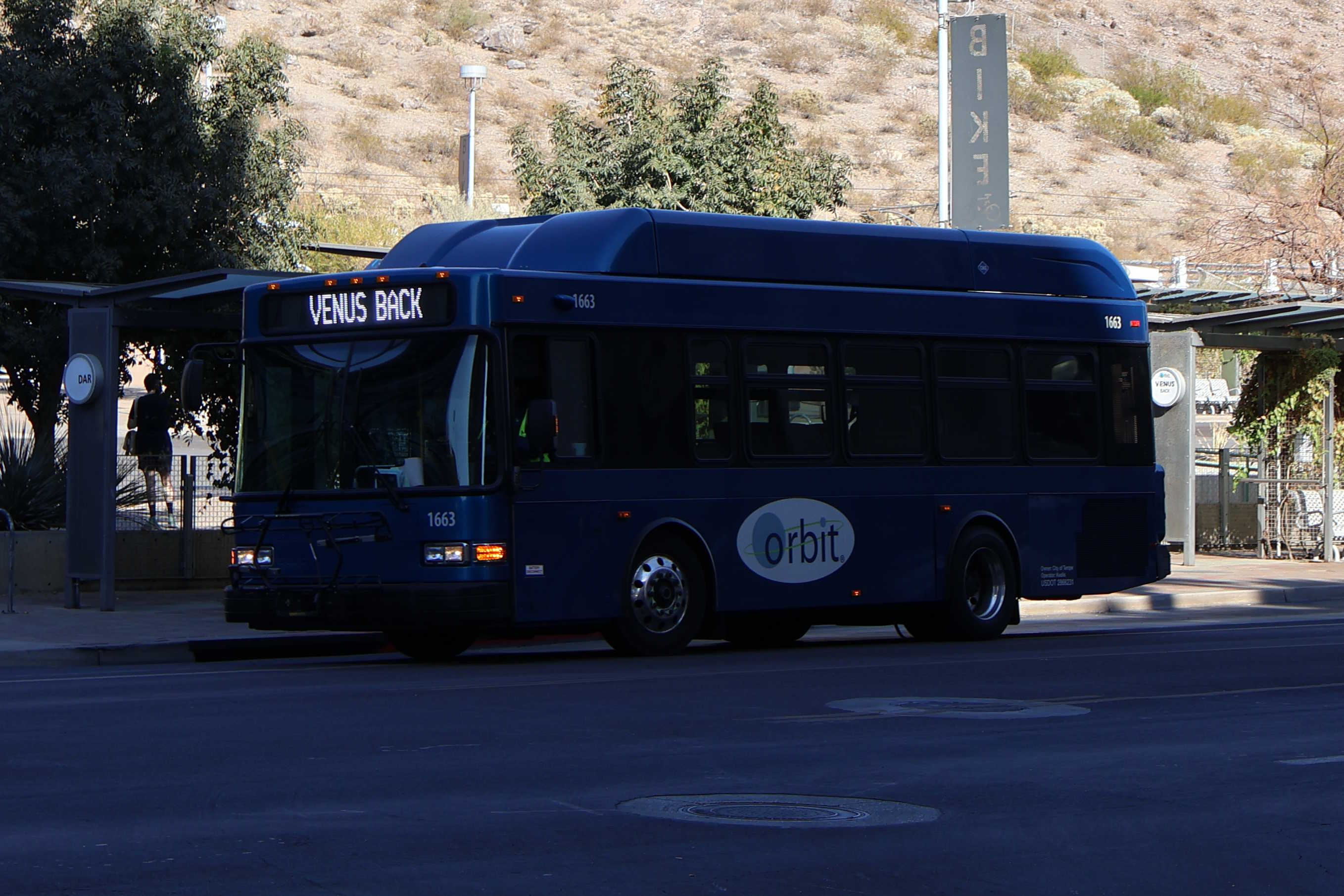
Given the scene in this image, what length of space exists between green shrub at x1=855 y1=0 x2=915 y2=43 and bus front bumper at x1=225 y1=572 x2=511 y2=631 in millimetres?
78227

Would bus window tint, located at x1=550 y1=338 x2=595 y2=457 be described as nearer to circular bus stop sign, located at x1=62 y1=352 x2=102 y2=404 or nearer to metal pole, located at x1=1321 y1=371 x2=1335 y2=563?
circular bus stop sign, located at x1=62 y1=352 x2=102 y2=404

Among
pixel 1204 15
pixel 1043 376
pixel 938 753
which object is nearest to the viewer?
pixel 938 753

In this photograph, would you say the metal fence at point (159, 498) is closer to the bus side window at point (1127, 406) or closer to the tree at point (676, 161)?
the bus side window at point (1127, 406)

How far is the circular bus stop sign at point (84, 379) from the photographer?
19203mm

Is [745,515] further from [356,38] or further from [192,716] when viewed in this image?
[356,38]

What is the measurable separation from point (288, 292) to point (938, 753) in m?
7.23

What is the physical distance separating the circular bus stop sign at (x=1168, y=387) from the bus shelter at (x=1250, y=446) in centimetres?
1

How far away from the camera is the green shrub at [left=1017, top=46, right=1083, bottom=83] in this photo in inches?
3501

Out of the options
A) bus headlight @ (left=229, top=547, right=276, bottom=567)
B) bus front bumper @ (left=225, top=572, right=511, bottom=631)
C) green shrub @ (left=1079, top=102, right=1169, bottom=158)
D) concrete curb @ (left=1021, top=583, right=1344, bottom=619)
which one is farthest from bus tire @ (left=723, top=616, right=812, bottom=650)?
green shrub @ (left=1079, top=102, right=1169, bottom=158)

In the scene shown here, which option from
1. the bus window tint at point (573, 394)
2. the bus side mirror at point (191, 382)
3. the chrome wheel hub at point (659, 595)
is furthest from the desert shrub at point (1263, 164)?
the bus side mirror at point (191, 382)

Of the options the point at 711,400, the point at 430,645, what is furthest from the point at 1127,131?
the point at 430,645

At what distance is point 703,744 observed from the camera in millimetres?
9953

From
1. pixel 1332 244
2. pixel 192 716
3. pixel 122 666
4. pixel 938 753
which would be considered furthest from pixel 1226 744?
pixel 1332 244

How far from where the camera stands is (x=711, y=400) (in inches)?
610
